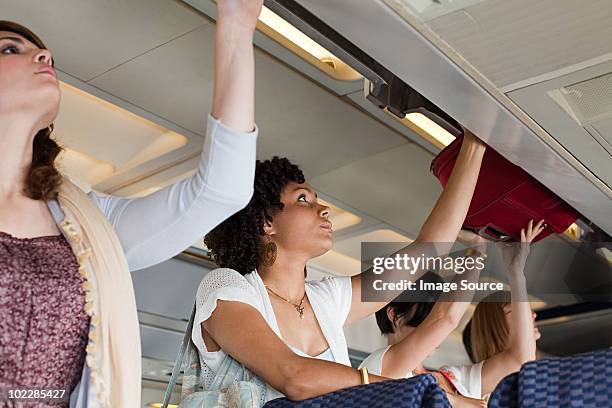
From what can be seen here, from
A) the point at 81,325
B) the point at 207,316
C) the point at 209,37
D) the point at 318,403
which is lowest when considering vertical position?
the point at 318,403

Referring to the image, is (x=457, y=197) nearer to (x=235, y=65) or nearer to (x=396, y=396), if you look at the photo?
(x=235, y=65)

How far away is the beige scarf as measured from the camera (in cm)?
143

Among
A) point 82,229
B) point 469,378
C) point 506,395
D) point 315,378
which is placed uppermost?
point 469,378

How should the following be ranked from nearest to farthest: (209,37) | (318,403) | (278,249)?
(318,403), (278,249), (209,37)

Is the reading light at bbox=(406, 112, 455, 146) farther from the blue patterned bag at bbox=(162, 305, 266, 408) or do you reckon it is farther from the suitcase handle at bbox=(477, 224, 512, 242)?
the blue patterned bag at bbox=(162, 305, 266, 408)

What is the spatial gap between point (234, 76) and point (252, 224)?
3.19ft

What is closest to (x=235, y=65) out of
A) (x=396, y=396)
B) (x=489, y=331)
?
(x=396, y=396)

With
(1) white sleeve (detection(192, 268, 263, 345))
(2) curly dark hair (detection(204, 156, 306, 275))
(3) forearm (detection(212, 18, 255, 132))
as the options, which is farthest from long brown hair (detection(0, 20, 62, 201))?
(2) curly dark hair (detection(204, 156, 306, 275))

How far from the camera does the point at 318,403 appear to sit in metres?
1.33

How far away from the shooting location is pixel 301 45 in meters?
2.98

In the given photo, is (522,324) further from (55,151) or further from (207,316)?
(55,151)

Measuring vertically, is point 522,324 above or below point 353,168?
below

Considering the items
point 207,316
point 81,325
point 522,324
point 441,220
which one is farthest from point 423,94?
point 522,324

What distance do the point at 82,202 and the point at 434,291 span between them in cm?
240
